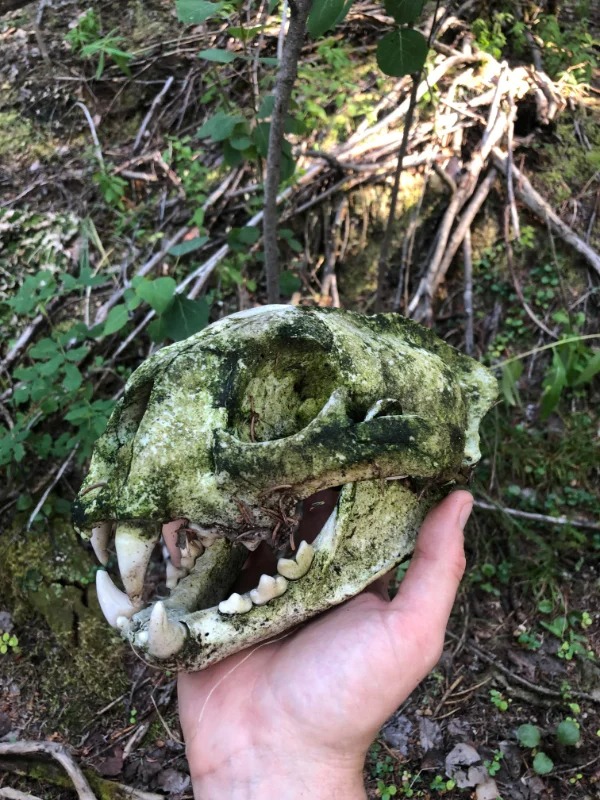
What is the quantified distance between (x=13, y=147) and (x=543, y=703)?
14.8ft

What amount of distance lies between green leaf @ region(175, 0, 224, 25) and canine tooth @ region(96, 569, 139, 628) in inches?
70.1

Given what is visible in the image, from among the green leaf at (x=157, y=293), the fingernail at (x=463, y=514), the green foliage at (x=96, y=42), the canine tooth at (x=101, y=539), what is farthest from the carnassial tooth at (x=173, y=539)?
the green foliage at (x=96, y=42)

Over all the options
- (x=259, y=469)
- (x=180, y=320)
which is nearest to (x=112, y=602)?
(x=259, y=469)

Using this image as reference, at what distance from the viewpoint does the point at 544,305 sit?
3330mm

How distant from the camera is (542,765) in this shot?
7.54 feet

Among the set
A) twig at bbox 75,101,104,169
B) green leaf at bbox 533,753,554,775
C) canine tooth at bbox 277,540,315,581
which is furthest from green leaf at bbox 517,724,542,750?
twig at bbox 75,101,104,169

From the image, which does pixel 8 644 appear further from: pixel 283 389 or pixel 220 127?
pixel 220 127

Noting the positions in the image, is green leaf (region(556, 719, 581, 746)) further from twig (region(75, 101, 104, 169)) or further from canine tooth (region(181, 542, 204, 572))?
twig (region(75, 101, 104, 169))

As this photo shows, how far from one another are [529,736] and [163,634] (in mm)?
1678

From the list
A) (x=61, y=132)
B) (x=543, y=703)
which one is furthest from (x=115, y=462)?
(x=61, y=132)

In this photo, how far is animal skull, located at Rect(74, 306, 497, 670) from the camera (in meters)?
1.52

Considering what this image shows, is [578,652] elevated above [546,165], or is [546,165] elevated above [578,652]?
[546,165]

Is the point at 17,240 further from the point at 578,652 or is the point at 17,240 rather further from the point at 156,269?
Result: the point at 578,652

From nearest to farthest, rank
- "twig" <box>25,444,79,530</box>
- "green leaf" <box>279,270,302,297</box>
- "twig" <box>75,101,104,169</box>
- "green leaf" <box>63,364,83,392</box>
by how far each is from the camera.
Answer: "green leaf" <box>63,364,83,392</box>
"twig" <box>25,444,79,530</box>
"green leaf" <box>279,270,302,297</box>
"twig" <box>75,101,104,169</box>
